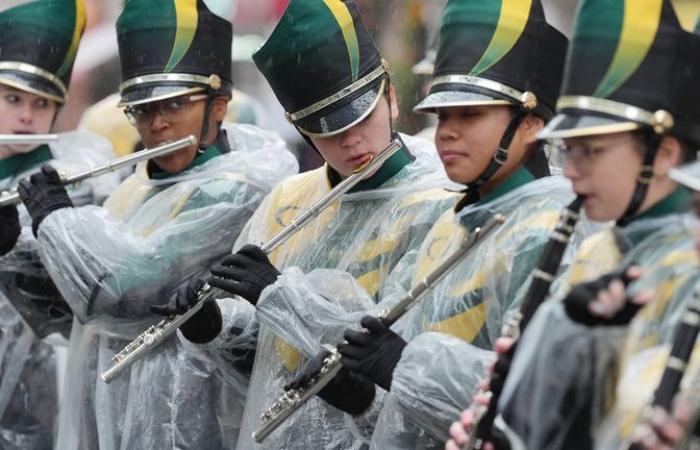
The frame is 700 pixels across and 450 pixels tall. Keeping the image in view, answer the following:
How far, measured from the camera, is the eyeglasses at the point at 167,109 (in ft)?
20.6

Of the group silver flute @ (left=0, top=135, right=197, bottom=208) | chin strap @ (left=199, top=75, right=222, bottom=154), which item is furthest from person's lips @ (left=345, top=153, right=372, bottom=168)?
chin strap @ (left=199, top=75, right=222, bottom=154)

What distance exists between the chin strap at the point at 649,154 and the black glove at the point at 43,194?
10.2 ft

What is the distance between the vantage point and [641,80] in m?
3.66

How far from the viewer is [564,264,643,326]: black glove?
11.0 feet

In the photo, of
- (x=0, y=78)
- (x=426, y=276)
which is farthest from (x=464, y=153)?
(x=0, y=78)

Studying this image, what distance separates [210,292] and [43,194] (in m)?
1.07

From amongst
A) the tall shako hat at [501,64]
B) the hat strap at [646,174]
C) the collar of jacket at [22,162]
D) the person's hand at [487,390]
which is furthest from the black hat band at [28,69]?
the hat strap at [646,174]

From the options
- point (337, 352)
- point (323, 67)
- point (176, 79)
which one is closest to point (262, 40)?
point (176, 79)

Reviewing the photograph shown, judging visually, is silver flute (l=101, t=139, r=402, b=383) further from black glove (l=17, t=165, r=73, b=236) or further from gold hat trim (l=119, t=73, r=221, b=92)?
gold hat trim (l=119, t=73, r=221, b=92)

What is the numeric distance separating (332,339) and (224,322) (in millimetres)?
844

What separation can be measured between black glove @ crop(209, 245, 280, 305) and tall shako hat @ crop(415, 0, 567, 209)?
815mm

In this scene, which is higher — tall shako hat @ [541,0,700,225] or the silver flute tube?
tall shako hat @ [541,0,700,225]

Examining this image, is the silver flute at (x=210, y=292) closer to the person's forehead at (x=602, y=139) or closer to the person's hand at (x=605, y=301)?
the person's forehead at (x=602, y=139)

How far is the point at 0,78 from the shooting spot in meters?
7.03
